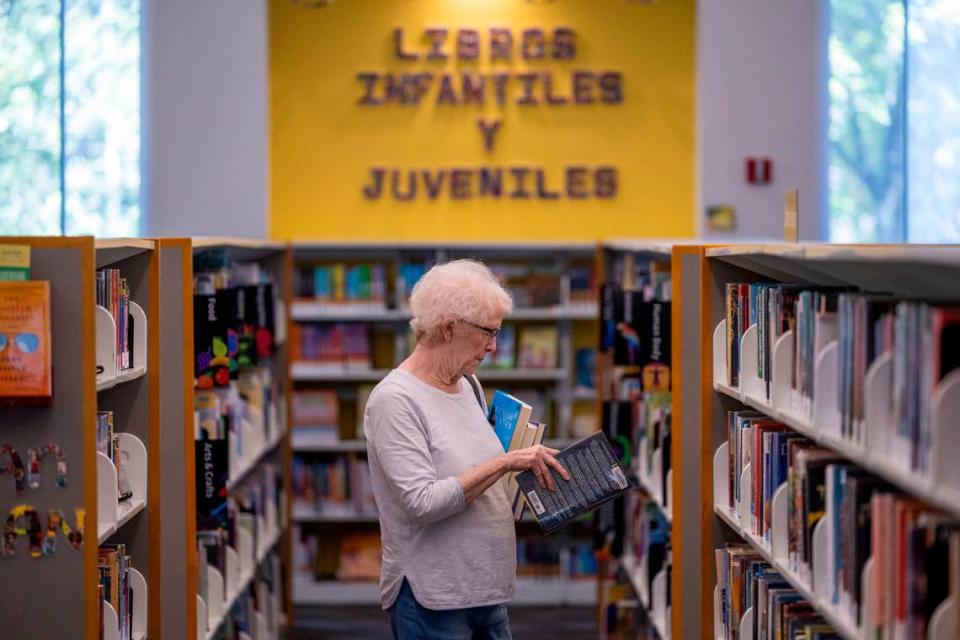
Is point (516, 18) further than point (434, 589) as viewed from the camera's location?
Yes

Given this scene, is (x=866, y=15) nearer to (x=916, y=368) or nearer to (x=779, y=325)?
(x=779, y=325)

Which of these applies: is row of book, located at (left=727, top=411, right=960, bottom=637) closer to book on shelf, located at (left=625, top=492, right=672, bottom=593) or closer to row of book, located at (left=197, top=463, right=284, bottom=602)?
book on shelf, located at (left=625, top=492, right=672, bottom=593)

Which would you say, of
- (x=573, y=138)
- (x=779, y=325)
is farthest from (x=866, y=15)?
(x=779, y=325)

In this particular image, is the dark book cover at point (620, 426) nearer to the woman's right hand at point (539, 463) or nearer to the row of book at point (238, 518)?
the row of book at point (238, 518)

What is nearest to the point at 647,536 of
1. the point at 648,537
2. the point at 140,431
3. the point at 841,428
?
the point at 648,537

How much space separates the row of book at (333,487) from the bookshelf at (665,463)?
1650 mm

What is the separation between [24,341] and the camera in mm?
2842

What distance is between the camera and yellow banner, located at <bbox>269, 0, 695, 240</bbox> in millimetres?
7797

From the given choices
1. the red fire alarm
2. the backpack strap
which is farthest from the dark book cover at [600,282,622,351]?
the red fire alarm

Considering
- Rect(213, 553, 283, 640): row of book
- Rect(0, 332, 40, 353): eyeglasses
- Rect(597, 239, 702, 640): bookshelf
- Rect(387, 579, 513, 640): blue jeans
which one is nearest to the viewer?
Rect(0, 332, 40, 353): eyeglasses

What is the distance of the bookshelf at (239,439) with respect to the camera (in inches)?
158

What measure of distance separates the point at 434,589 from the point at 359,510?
13.4ft

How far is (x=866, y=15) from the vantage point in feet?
25.3

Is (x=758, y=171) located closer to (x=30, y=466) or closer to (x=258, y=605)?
(x=258, y=605)
